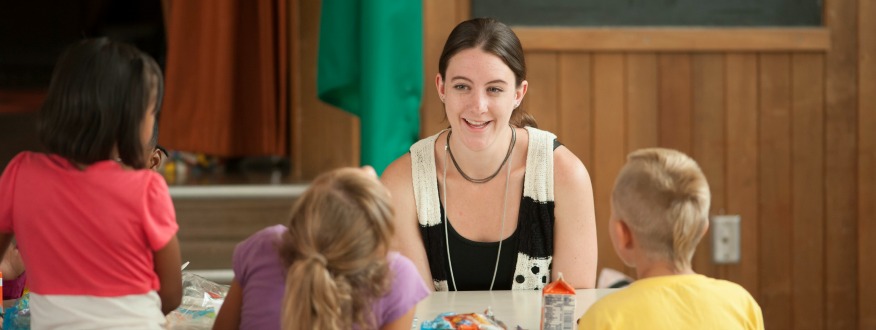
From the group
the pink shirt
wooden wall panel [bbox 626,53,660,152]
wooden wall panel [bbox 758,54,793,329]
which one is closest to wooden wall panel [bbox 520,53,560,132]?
wooden wall panel [bbox 626,53,660,152]

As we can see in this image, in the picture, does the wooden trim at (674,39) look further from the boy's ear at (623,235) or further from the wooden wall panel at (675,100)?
the boy's ear at (623,235)

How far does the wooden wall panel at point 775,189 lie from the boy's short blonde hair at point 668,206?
1965 mm

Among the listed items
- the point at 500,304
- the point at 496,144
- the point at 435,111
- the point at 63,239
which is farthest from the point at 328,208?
the point at 435,111

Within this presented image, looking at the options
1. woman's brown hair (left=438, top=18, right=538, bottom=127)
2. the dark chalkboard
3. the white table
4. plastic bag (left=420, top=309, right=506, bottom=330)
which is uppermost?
the dark chalkboard

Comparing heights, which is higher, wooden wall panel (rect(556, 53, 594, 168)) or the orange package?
wooden wall panel (rect(556, 53, 594, 168))

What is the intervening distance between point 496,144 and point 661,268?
0.85m

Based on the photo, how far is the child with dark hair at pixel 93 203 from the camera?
5.46ft

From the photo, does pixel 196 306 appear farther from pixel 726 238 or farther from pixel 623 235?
pixel 726 238

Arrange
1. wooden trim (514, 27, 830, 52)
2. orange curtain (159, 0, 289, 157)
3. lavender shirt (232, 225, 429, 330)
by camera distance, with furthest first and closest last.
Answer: orange curtain (159, 0, 289, 157), wooden trim (514, 27, 830, 52), lavender shirt (232, 225, 429, 330)

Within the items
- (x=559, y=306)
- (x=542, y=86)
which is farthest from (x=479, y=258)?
(x=542, y=86)

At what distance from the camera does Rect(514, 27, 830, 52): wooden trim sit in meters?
3.44

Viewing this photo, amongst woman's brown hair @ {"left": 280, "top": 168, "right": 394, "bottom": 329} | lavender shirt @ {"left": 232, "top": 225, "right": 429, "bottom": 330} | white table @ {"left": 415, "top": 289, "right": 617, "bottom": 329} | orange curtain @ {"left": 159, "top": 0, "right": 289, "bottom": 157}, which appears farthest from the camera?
orange curtain @ {"left": 159, "top": 0, "right": 289, "bottom": 157}

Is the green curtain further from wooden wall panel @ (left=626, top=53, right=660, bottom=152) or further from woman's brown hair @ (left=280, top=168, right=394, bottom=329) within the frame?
woman's brown hair @ (left=280, top=168, right=394, bottom=329)

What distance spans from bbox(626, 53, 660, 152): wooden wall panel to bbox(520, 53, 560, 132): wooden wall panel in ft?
0.74
